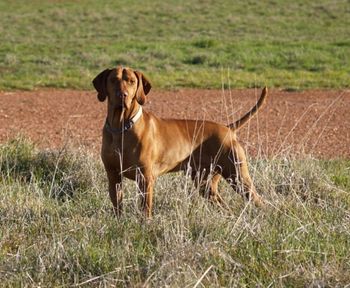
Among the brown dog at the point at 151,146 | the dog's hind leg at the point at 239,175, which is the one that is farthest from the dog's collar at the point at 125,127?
the dog's hind leg at the point at 239,175

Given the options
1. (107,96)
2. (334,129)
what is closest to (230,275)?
(107,96)

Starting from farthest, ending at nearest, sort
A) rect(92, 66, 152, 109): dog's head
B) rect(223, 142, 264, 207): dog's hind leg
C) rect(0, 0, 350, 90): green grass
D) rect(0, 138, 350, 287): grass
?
rect(0, 0, 350, 90): green grass
rect(223, 142, 264, 207): dog's hind leg
rect(92, 66, 152, 109): dog's head
rect(0, 138, 350, 287): grass

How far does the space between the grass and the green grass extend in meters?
2.89

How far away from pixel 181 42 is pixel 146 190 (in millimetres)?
13435

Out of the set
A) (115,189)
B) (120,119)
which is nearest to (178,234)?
(115,189)

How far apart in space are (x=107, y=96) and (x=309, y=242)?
180cm

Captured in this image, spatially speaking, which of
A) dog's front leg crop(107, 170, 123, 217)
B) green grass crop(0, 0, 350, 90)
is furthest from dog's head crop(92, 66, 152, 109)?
green grass crop(0, 0, 350, 90)

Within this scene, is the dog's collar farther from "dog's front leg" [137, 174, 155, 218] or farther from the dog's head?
"dog's front leg" [137, 174, 155, 218]

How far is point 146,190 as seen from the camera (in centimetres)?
554

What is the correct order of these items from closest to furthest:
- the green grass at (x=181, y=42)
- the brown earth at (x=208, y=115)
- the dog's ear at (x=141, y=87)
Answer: the dog's ear at (x=141, y=87) < the brown earth at (x=208, y=115) < the green grass at (x=181, y=42)

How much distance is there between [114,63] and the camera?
615 inches

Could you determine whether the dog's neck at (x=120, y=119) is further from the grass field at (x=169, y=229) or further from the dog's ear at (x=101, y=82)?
the grass field at (x=169, y=229)

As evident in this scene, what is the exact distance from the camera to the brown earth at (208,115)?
8680 mm

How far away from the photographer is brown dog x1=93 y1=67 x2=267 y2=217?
18.1 feet
